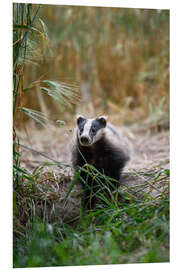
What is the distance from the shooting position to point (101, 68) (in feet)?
25.8

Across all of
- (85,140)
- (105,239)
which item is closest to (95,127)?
(85,140)

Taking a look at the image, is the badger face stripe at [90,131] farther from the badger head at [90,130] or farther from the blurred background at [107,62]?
the blurred background at [107,62]

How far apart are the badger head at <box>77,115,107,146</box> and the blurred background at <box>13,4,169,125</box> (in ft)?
8.01

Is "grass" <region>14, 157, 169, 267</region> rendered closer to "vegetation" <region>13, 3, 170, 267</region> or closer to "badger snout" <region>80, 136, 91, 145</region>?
"vegetation" <region>13, 3, 170, 267</region>

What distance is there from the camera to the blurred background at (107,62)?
21.0 ft

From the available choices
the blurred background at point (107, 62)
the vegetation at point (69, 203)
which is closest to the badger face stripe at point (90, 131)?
the vegetation at point (69, 203)

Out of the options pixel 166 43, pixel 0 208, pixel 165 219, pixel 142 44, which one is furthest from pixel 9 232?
pixel 142 44

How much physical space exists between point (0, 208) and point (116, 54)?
5.66 meters

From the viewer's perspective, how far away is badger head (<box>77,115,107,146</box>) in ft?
10.5

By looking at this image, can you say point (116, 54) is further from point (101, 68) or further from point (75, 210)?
point (75, 210)

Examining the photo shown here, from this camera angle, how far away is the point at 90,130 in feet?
10.8

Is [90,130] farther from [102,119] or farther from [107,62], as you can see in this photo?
[107,62]

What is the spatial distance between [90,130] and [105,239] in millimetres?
1186

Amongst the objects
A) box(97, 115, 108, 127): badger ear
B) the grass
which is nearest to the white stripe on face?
box(97, 115, 108, 127): badger ear
